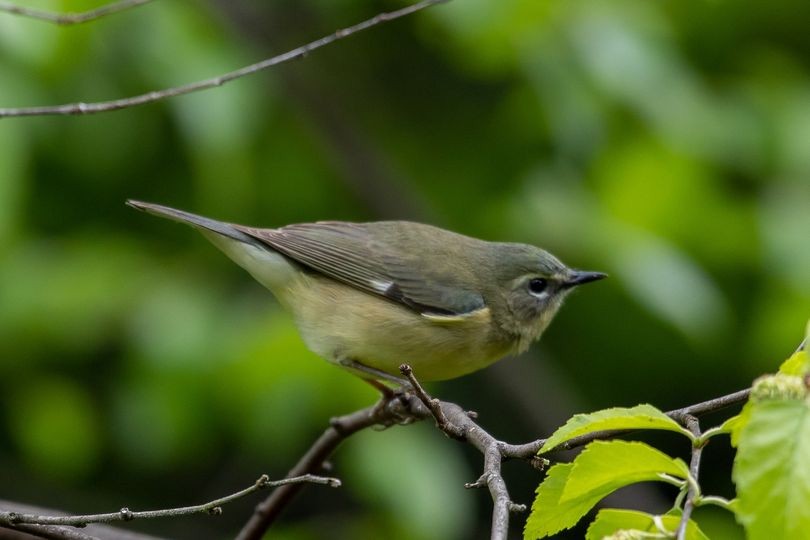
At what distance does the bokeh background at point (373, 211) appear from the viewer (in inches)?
162

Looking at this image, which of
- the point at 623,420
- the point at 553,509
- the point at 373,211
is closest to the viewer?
the point at 623,420

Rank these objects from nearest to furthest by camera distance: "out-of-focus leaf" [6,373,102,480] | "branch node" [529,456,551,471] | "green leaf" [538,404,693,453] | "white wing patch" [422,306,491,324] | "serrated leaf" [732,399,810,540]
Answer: "serrated leaf" [732,399,810,540] → "green leaf" [538,404,693,453] → "branch node" [529,456,551,471] → "white wing patch" [422,306,491,324] → "out-of-focus leaf" [6,373,102,480]

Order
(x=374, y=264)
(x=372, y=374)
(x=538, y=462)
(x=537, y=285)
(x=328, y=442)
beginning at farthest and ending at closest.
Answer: (x=537, y=285) → (x=374, y=264) → (x=372, y=374) → (x=328, y=442) → (x=538, y=462)

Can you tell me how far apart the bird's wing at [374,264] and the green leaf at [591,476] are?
2.23 meters

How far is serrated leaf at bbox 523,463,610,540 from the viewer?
163cm

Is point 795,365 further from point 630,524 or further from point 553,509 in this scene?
point 553,509

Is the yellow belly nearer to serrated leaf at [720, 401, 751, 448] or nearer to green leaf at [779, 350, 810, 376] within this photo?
serrated leaf at [720, 401, 751, 448]

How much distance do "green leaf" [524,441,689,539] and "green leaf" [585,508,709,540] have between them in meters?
0.03

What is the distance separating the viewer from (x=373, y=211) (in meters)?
5.54

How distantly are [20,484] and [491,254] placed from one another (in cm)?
299

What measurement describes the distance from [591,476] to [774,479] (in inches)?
12.1

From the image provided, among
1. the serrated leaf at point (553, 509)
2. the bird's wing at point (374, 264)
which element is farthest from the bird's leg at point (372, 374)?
the serrated leaf at point (553, 509)

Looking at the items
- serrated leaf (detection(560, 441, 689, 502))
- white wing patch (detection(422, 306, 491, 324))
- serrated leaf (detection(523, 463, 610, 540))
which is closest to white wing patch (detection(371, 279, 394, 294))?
white wing patch (detection(422, 306, 491, 324))

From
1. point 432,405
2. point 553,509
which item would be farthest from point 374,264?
point 553,509
